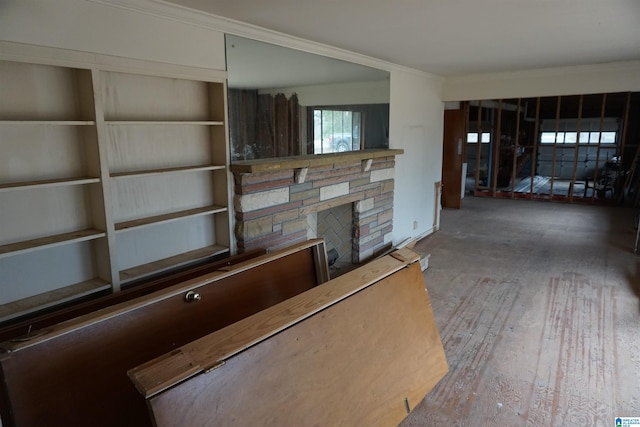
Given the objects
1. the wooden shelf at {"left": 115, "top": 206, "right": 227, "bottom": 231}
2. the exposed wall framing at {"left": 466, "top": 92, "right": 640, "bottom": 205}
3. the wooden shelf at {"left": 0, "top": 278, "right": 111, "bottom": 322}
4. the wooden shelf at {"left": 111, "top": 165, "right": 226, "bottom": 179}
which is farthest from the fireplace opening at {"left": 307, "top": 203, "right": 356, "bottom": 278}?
the exposed wall framing at {"left": 466, "top": 92, "right": 640, "bottom": 205}

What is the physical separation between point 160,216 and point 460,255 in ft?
13.3

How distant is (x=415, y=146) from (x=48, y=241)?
4.55 meters

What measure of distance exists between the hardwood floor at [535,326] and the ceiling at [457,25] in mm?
2363

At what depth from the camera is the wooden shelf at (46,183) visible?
6.36 ft

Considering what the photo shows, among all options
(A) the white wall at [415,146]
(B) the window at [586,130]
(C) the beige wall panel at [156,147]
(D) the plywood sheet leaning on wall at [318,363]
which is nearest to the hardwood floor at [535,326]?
(D) the plywood sheet leaning on wall at [318,363]

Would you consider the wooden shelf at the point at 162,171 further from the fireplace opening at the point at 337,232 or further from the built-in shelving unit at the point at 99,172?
the fireplace opening at the point at 337,232

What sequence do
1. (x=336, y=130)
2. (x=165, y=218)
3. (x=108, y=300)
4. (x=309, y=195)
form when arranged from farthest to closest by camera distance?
(x=336, y=130) < (x=309, y=195) < (x=165, y=218) < (x=108, y=300)

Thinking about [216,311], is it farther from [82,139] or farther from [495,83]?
[495,83]

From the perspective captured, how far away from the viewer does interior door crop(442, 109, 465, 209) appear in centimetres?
821

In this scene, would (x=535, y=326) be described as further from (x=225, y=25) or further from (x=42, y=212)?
(x=42, y=212)

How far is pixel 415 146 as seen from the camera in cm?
567

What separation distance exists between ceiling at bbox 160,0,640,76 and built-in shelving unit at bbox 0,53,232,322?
0.64m

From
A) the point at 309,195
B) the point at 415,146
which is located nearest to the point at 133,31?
the point at 309,195

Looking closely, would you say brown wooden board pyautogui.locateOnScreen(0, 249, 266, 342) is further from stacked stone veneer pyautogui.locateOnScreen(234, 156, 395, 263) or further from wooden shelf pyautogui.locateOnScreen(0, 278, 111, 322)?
stacked stone veneer pyautogui.locateOnScreen(234, 156, 395, 263)
